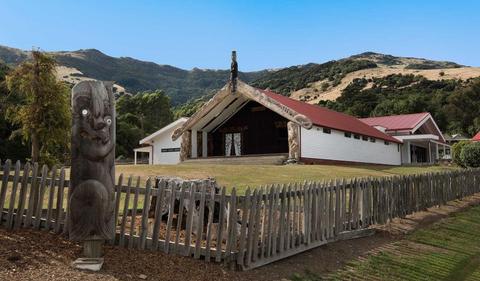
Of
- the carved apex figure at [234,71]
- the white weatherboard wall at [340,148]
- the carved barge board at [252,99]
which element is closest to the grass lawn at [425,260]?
the carved barge board at [252,99]

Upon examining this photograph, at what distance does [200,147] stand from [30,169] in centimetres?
2878

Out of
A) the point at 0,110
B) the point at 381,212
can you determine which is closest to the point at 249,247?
the point at 381,212

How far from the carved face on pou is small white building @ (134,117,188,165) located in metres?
33.8

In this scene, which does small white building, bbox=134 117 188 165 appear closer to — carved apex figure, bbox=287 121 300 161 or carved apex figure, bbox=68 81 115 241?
carved apex figure, bbox=287 121 300 161

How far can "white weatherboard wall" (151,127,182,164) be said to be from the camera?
40.9 metres

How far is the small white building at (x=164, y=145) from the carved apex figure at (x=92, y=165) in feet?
111

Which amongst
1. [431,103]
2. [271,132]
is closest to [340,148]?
[271,132]

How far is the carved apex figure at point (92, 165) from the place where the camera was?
21.4ft

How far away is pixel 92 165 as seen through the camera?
659 centimetres

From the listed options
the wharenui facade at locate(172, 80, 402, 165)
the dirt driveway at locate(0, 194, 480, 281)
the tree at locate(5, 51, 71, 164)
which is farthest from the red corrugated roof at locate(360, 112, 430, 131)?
the dirt driveway at locate(0, 194, 480, 281)

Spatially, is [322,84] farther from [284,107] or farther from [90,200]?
[90,200]

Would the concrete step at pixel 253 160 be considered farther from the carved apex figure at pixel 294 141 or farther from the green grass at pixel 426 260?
the green grass at pixel 426 260

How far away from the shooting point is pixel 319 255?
8.88 meters

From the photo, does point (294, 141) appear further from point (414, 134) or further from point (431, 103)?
point (431, 103)
